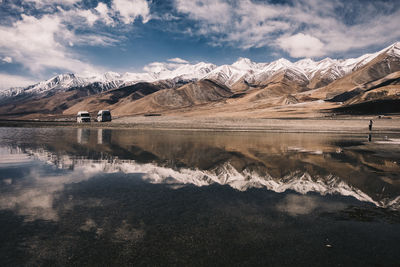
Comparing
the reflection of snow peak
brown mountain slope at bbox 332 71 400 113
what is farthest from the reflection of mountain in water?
brown mountain slope at bbox 332 71 400 113

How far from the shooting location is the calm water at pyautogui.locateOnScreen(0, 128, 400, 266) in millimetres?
5367

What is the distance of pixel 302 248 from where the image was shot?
5695 millimetres

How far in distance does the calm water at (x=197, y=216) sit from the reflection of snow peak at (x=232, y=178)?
5 centimetres

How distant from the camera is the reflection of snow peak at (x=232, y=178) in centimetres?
1007

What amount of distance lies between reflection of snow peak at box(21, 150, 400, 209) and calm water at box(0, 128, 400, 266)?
50 mm

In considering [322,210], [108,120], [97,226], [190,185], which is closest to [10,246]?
[97,226]

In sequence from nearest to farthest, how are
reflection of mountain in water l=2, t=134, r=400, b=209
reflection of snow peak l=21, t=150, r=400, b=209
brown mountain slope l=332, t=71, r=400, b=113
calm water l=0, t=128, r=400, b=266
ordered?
calm water l=0, t=128, r=400, b=266 → reflection of snow peak l=21, t=150, r=400, b=209 → reflection of mountain in water l=2, t=134, r=400, b=209 → brown mountain slope l=332, t=71, r=400, b=113

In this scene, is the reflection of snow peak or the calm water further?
the reflection of snow peak

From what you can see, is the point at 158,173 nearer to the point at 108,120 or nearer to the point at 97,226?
the point at 97,226

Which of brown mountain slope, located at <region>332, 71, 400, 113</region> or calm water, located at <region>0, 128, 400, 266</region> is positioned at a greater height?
brown mountain slope, located at <region>332, 71, 400, 113</region>

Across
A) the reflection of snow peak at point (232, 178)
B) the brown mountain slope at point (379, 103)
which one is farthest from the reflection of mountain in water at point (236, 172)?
the brown mountain slope at point (379, 103)

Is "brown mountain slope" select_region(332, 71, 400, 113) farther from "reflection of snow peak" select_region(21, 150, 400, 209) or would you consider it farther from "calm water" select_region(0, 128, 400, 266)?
"reflection of snow peak" select_region(21, 150, 400, 209)

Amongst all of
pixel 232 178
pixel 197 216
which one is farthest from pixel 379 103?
pixel 197 216

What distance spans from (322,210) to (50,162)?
45.5 feet
